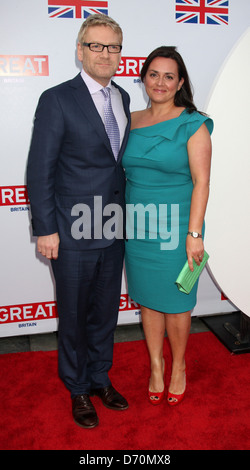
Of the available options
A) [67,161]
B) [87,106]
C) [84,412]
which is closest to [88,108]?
[87,106]

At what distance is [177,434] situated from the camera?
6.63 ft

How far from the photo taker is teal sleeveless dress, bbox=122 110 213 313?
76.1 inches

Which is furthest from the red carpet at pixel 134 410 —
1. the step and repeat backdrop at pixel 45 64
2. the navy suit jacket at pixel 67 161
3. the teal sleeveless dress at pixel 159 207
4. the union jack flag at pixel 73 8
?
the union jack flag at pixel 73 8

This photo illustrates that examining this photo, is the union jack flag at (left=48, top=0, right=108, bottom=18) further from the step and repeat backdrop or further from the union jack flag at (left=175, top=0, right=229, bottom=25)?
the union jack flag at (left=175, top=0, right=229, bottom=25)

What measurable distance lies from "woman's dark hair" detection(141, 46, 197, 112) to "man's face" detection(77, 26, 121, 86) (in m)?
0.21

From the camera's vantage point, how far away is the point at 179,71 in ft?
6.56

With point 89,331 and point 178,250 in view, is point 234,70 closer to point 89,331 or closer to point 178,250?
point 178,250

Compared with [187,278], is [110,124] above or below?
above

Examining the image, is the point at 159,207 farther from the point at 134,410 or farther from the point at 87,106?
the point at 134,410

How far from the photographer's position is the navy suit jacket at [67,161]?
1804mm

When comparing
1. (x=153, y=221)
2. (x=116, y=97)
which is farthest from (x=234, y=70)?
(x=153, y=221)

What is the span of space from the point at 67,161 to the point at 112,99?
389 mm

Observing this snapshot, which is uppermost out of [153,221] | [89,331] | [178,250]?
[153,221]

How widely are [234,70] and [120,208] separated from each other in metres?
1.15
